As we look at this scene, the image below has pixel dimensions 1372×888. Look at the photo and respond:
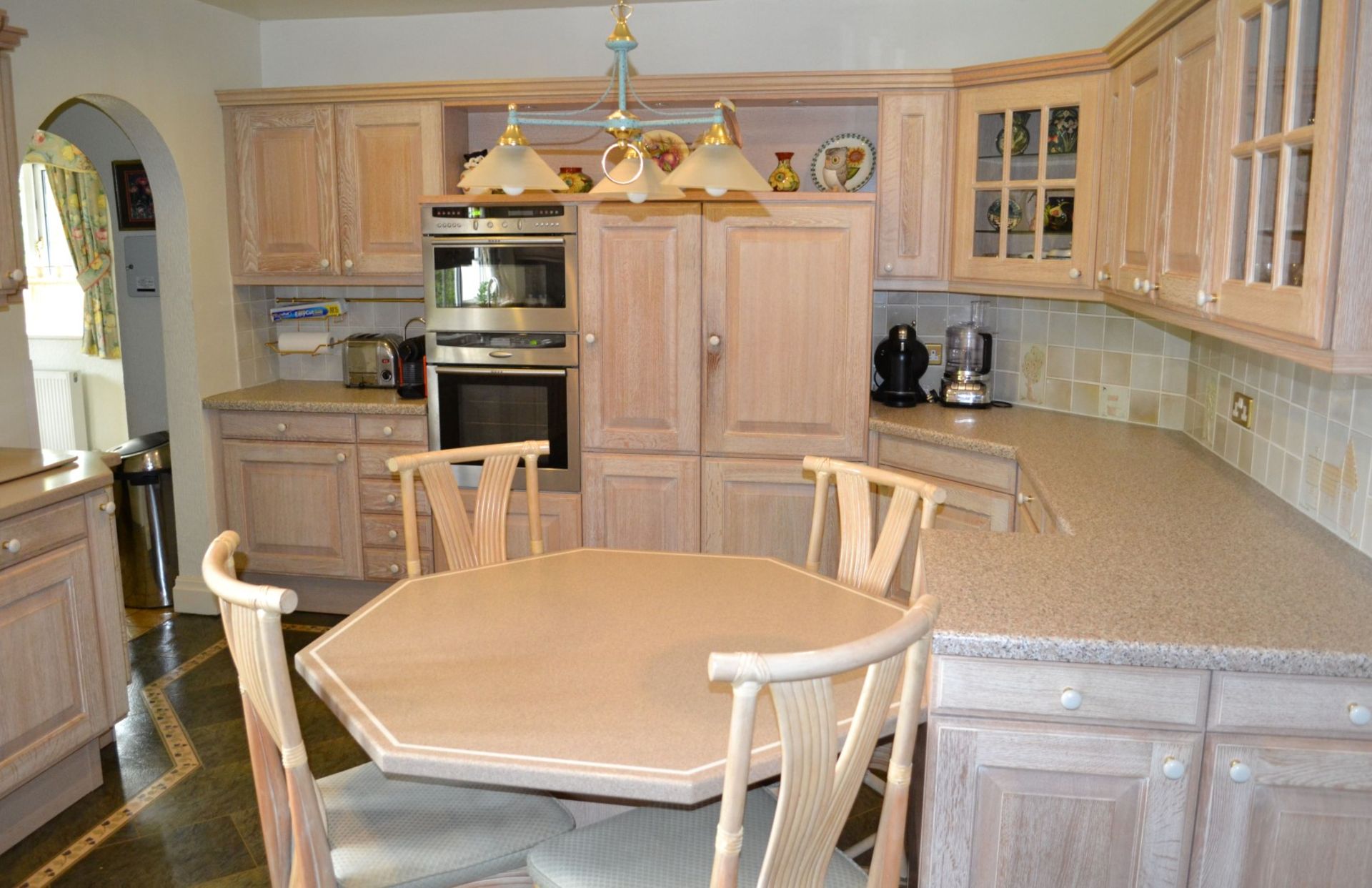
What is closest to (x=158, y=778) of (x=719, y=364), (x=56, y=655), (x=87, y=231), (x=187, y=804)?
(x=187, y=804)

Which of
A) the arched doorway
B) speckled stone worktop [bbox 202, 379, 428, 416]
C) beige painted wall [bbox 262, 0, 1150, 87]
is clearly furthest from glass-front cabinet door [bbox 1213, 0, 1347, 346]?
the arched doorway

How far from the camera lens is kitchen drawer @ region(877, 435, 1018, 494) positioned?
3.32 meters

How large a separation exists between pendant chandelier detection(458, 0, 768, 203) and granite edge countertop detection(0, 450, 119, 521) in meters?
1.42

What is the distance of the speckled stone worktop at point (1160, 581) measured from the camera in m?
1.66

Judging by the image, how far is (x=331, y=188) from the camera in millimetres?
4234

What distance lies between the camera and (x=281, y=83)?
4570 mm

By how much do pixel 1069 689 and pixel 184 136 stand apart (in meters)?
3.74

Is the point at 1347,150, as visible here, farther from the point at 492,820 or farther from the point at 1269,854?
the point at 492,820

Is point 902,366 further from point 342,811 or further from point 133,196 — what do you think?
point 133,196

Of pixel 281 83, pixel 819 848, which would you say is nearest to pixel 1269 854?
pixel 819 848

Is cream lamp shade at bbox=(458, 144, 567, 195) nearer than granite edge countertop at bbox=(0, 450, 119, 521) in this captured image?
Yes

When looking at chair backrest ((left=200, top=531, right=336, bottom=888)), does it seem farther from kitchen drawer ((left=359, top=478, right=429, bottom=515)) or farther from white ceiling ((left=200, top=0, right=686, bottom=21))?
white ceiling ((left=200, top=0, right=686, bottom=21))

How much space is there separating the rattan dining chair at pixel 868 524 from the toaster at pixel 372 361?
2316mm

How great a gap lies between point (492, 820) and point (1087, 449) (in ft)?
6.98
